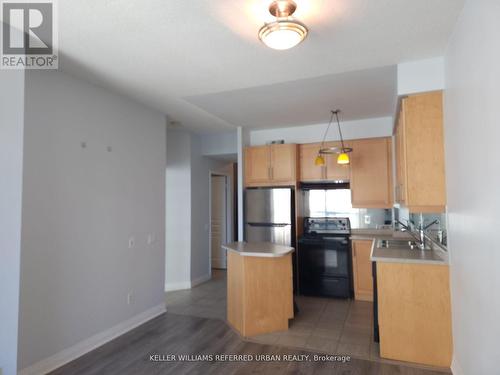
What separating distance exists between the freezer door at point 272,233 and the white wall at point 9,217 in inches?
126

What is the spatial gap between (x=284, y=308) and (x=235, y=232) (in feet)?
11.6

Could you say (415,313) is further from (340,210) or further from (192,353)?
(340,210)

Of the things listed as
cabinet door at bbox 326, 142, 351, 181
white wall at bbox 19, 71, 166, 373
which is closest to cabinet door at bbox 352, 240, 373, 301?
cabinet door at bbox 326, 142, 351, 181

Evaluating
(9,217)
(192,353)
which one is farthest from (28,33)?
(192,353)

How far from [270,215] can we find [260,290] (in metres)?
1.70

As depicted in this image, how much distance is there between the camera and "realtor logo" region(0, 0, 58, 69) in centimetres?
207

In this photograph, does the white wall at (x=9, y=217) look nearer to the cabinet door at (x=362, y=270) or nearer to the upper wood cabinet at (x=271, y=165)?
the upper wood cabinet at (x=271, y=165)

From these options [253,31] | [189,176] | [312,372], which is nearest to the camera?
[253,31]

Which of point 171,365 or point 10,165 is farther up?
point 10,165

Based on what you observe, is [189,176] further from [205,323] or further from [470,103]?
[470,103]

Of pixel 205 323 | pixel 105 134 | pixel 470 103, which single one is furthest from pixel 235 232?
pixel 470 103

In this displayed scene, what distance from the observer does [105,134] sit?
11.0 ft

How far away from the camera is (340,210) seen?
17.0 feet

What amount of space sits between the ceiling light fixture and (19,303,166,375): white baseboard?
9.92ft
